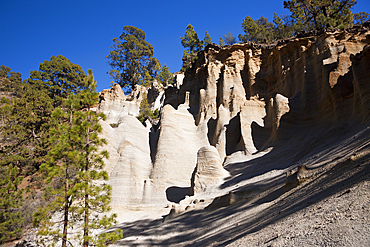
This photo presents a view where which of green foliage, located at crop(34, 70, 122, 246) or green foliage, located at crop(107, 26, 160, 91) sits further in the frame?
green foliage, located at crop(107, 26, 160, 91)

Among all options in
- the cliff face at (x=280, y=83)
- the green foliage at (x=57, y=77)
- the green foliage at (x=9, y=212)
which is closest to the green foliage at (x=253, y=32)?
the cliff face at (x=280, y=83)

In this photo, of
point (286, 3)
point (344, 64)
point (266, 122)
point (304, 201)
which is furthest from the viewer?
point (286, 3)

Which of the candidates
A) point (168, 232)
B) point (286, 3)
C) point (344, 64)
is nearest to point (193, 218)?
point (168, 232)

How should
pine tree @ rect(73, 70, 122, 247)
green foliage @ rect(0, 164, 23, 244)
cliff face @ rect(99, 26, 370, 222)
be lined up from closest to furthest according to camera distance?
pine tree @ rect(73, 70, 122, 247), cliff face @ rect(99, 26, 370, 222), green foliage @ rect(0, 164, 23, 244)

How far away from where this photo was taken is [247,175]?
61.8 feet

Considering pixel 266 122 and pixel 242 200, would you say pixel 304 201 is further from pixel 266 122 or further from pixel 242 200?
pixel 266 122

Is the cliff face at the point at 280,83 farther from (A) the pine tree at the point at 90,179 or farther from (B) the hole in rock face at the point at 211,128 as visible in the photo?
(A) the pine tree at the point at 90,179

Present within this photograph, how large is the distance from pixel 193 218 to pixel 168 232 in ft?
4.76

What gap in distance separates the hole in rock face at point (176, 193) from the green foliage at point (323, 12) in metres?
22.0

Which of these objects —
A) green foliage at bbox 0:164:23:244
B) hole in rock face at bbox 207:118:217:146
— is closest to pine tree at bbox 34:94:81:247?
green foliage at bbox 0:164:23:244

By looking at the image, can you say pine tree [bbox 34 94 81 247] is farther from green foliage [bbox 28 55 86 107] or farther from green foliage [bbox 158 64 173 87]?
green foliage [bbox 158 64 173 87]

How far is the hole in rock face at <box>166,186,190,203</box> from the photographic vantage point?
77.7 ft

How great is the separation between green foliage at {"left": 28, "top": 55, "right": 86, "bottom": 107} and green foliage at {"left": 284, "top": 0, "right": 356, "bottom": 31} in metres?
31.2

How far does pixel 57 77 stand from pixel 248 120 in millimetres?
33010
